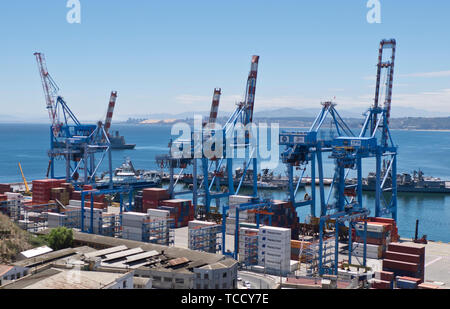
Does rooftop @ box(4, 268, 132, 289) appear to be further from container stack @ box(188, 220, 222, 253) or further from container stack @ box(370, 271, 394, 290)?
container stack @ box(370, 271, 394, 290)

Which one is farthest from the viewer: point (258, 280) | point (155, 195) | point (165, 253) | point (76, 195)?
point (76, 195)

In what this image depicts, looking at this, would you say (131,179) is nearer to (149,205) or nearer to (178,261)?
(149,205)

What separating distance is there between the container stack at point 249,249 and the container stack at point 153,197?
50.7ft

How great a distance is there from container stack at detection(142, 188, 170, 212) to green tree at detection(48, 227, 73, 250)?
13582mm

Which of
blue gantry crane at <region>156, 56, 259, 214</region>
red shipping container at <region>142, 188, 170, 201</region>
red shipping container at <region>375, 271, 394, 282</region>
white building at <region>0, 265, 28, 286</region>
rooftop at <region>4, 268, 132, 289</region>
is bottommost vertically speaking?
red shipping container at <region>375, 271, 394, 282</region>

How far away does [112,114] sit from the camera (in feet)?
253

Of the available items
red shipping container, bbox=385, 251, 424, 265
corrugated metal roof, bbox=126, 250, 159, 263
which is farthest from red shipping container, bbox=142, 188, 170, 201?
red shipping container, bbox=385, 251, 424, 265

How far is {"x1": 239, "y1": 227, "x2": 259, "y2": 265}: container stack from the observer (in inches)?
1334

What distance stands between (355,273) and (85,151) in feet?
124

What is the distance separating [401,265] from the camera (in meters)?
31.3

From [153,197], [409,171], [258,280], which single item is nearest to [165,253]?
[258,280]

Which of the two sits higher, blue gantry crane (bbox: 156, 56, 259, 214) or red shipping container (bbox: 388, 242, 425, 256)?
blue gantry crane (bbox: 156, 56, 259, 214)

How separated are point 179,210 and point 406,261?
854 inches

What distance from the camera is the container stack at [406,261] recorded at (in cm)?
3108
